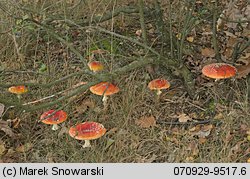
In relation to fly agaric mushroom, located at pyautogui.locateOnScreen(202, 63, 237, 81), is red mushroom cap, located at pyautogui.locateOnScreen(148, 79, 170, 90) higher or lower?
lower


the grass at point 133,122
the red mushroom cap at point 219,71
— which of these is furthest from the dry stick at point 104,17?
the red mushroom cap at point 219,71

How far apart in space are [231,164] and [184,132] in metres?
0.52

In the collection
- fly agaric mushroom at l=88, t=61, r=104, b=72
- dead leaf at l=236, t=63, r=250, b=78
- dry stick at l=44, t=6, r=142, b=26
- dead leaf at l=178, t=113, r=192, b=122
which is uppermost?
dry stick at l=44, t=6, r=142, b=26

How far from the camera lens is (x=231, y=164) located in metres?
3.22

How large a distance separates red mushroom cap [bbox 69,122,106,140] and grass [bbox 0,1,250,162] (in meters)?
0.18

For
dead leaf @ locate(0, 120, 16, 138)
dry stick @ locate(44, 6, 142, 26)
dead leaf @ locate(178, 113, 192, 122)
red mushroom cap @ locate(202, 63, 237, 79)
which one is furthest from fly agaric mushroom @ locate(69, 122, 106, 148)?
dry stick @ locate(44, 6, 142, 26)

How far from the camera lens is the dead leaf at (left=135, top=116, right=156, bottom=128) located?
12.1ft

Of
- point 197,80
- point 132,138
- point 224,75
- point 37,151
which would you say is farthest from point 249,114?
point 37,151

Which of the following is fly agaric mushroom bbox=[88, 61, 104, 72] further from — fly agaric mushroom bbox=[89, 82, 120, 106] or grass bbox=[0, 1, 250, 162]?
fly agaric mushroom bbox=[89, 82, 120, 106]

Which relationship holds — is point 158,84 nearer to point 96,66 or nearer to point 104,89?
point 104,89

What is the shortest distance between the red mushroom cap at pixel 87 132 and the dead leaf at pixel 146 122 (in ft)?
1.49

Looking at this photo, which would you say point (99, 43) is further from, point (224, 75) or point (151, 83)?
point (224, 75)

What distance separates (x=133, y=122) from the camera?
3.73m

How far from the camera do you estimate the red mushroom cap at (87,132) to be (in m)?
3.29
